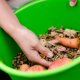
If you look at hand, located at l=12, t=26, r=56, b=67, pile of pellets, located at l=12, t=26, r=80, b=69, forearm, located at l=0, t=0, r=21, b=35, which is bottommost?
pile of pellets, located at l=12, t=26, r=80, b=69

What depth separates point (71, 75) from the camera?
1.82ft

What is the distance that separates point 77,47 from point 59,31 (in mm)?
210

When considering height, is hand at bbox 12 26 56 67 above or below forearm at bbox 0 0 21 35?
below

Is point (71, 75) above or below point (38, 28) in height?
below

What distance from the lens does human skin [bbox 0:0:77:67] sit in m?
0.74

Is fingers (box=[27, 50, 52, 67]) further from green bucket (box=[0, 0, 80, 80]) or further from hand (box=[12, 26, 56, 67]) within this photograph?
green bucket (box=[0, 0, 80, 80])

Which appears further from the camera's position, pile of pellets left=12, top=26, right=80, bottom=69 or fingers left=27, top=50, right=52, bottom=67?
pile of pellets left=12, top=26, right=80, bottom=69

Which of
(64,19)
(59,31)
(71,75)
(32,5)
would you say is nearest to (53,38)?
(59,31)

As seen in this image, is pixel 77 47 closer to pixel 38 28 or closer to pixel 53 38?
pixel 53 38

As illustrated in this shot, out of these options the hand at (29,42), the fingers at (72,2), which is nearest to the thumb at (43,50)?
the hand at (29,42)

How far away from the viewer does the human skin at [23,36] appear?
745 millimetres

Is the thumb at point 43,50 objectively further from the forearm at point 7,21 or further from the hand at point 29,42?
the forearm at point 7,21

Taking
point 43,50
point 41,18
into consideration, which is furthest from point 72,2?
point 43,50

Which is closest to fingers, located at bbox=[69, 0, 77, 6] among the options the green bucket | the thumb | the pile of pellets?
the green bucket
